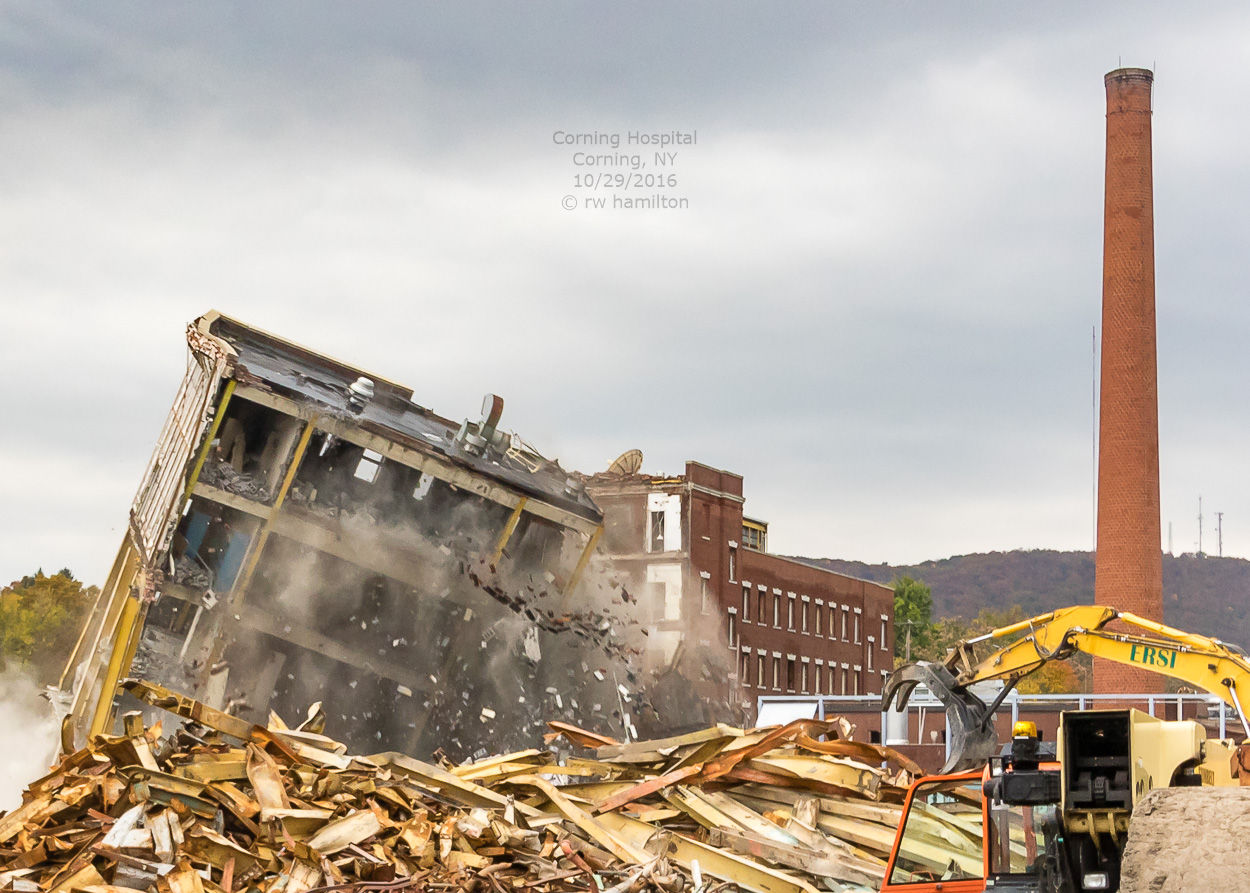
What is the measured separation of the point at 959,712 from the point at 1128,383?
34.5 metres

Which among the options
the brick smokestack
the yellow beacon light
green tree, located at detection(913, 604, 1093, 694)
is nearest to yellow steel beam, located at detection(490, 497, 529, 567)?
the yellow beacon light

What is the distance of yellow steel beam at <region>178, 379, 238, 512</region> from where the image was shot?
50.7 ft

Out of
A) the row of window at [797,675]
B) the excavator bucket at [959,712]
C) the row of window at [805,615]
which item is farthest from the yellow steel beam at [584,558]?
the row of window at [797,675]

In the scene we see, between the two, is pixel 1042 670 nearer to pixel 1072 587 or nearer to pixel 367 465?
pixel 367 465


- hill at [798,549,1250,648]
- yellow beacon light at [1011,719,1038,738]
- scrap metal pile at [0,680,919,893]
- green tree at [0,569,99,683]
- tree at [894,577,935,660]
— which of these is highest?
hill at [798,549,1250,648]

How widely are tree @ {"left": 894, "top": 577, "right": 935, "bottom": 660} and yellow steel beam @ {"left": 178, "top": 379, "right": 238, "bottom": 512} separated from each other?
87.0m

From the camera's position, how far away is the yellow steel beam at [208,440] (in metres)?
15.4

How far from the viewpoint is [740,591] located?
52.6 metres

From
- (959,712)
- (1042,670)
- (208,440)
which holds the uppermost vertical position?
(1042,670)

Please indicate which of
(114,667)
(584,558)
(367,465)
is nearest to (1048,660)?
(584,558)

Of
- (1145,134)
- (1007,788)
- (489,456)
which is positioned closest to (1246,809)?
(1007,788)

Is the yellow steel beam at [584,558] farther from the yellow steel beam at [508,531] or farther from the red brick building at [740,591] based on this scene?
the red brick building at [740,591]

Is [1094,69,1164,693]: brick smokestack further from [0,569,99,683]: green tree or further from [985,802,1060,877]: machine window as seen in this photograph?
[0,569,99,683]: green tree

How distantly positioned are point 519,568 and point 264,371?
4157 mm
